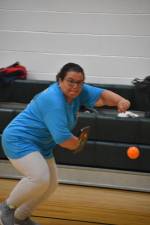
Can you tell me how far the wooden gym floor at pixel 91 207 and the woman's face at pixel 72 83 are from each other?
3.80 feet

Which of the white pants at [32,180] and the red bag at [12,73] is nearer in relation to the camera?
the white pants at [32,180]

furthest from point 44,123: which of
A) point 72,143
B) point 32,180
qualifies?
point 32,180

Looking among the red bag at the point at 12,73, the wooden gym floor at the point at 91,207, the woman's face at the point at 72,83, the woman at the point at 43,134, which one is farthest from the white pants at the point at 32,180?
→ the red bag at the point at 12,73

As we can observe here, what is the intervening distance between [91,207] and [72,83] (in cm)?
145

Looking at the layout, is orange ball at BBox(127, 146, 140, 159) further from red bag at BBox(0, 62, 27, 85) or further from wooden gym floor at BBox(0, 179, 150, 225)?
red bag at BBox(0, 62, 27, 85)

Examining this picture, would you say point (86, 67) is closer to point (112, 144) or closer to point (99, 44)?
point (99, 44)

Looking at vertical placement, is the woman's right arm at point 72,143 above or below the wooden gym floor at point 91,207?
above

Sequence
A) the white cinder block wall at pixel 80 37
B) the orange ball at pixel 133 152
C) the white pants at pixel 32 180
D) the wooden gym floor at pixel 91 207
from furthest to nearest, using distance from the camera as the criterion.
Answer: the white cinder block wall at pixel 80 37, the orange ball at pixel 133 152, the wooden gym floor at pixel 91 207, the white pants at pixel 32 180

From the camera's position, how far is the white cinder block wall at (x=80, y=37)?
504cm

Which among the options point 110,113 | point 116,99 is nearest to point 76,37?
point 110,113

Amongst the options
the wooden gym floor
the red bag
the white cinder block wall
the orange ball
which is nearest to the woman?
the wooden gym floor

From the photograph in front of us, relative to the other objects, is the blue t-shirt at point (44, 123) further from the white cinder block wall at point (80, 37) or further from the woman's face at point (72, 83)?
the white cinder block wall at point (80, 37)

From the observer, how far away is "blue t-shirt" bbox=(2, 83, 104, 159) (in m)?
2.62

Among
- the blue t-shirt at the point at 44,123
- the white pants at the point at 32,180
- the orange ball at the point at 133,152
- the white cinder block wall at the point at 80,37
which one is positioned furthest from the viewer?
the white cinder block wall at the point at 80,37
